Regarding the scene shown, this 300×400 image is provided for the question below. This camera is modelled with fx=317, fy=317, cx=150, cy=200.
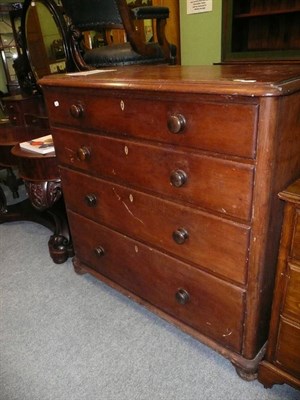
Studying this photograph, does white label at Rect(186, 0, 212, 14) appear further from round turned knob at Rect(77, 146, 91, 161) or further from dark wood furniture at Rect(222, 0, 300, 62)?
round turned knob at Rect(77, 146, 91, 161)

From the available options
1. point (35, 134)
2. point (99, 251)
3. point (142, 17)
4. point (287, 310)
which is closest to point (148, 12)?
point (142, 17)

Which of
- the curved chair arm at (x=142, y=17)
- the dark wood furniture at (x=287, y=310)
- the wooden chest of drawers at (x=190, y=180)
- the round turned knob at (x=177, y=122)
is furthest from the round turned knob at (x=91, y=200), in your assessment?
the curved chair arm at (x=142, y=17)

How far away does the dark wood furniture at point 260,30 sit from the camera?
246 cm

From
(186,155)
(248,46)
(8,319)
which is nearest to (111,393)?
(8,319)

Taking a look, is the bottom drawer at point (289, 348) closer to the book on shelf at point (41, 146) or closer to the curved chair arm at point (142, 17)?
the book on shelf at point (41, 146)

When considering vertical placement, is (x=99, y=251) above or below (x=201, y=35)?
below

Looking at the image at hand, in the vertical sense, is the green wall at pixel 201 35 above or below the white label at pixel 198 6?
below

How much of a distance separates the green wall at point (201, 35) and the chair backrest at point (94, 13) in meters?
1.42

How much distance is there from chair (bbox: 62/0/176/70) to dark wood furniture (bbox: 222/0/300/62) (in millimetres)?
868

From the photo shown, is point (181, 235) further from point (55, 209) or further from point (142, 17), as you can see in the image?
point (142, 17)

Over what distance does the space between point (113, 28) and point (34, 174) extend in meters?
0.94

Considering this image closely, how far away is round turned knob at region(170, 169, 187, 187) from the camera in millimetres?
921

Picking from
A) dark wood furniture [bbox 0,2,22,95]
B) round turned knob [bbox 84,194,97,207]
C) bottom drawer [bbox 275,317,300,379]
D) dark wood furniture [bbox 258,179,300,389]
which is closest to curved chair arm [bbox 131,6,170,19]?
round turned knob [bbox 84,194,97,207]

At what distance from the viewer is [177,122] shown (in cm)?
85
